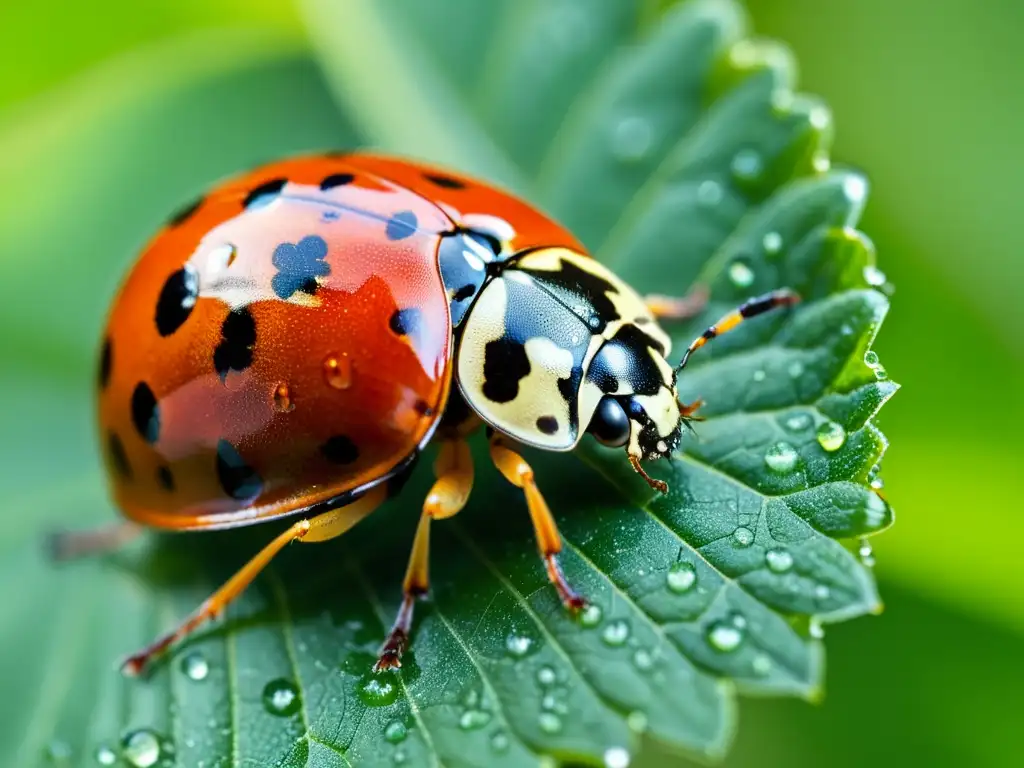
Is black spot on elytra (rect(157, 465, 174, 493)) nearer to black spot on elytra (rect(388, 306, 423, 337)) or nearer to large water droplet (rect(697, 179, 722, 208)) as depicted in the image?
black spot on elytra (rect(388, 306, 423, 337))

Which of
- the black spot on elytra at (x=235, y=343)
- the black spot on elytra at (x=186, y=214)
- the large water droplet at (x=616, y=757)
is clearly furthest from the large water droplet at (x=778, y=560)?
the black spot on elytra at (x=186, y=214)

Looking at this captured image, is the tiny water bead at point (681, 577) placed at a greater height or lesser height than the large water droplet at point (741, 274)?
lesser

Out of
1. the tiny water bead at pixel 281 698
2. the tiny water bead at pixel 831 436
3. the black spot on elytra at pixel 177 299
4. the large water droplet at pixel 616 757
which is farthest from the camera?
the black spot on elytra at pixel 177 299

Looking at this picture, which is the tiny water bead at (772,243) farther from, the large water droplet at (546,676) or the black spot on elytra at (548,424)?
the large water droplet at (546,676)

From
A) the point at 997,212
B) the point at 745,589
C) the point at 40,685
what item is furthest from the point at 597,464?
the point at 997,212

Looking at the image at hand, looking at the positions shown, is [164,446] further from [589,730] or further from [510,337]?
[589,730]
